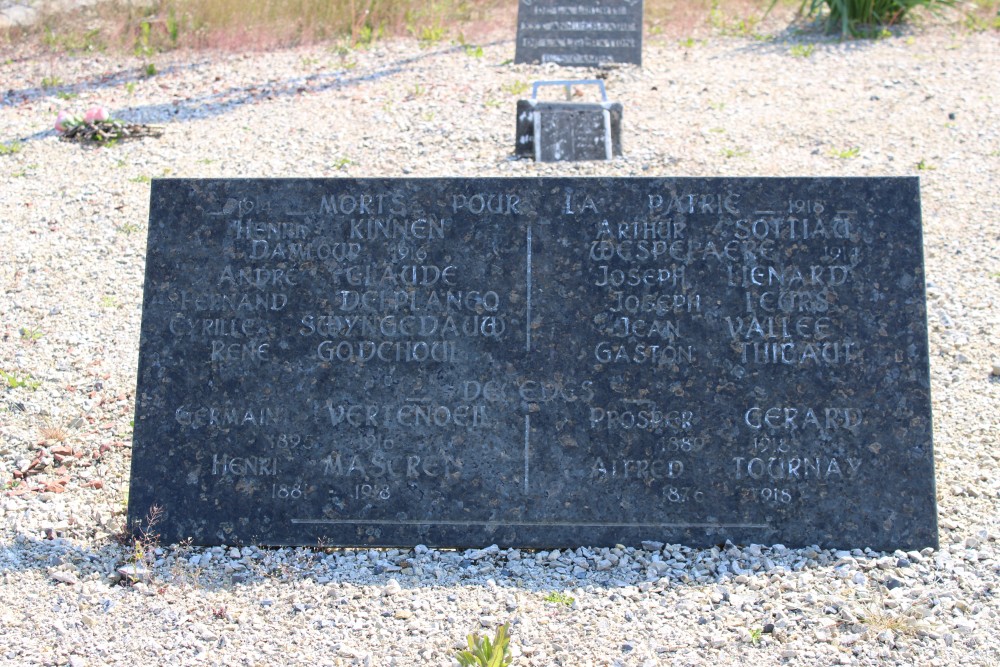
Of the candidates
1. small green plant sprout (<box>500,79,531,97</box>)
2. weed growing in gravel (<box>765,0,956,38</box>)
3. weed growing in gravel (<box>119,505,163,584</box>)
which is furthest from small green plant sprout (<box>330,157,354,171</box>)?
weed growing in gravel (<box>765,0,956,38</box>)

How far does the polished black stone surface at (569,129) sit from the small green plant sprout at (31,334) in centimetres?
364

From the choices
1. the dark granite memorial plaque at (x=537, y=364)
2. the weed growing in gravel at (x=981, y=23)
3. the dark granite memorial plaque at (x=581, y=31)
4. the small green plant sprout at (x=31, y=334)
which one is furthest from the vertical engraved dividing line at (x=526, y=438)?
the weed growing in gravel at (x=981, y=23)

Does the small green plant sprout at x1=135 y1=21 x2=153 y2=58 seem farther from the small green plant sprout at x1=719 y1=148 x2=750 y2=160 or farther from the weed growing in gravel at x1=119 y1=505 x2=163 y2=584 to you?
the weed growing in gravel at x1=119 y1=505 x2=163 y2=584

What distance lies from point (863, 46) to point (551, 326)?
8.03 metres

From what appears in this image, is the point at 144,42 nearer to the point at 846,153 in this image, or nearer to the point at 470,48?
the point at 470,48

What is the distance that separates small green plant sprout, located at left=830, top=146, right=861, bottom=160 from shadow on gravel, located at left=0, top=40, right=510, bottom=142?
440cm

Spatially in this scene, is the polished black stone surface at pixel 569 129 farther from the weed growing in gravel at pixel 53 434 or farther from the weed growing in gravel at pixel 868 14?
the weed growing in gravel at pixel 868 14

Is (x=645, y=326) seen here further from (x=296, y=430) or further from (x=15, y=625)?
(x=15, y=625)

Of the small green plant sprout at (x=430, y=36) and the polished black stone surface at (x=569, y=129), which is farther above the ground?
the small green plant sprout at (x=430, y=36)

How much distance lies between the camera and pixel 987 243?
6449 millimetres

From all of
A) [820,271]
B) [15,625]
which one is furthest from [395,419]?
[820,271]

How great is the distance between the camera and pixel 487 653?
2.98 metres


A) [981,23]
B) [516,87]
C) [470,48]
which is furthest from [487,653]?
[981,23]

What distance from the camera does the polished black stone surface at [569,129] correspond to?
24.3ft
